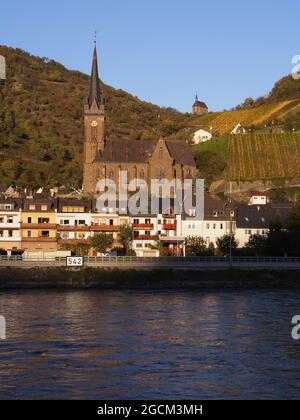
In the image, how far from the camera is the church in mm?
120500

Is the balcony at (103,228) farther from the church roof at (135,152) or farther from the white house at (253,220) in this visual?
the church roof at (135,152)

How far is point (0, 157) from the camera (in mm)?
156875

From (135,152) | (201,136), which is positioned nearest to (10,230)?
(135,152)

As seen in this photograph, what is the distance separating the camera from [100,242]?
8756 centimetres

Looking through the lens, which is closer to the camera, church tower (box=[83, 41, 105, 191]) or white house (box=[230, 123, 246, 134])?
church tower (box=[83, 41, 105, 191])

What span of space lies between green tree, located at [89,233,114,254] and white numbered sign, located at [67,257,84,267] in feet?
35.8

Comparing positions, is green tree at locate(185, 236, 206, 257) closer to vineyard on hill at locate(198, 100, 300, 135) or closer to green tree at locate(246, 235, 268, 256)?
green tree at locate(246, 235, 268, 256)

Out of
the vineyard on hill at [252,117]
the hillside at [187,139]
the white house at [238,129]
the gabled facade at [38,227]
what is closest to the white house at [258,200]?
the hillside at [187,139]

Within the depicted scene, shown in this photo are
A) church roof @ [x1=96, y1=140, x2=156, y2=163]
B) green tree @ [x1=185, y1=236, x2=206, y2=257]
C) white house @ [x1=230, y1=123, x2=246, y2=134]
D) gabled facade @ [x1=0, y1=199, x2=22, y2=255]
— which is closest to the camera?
green tree @ [x1=185, y1=236, x2=206, y2=257]

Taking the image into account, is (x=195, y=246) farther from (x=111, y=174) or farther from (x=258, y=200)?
(x=111, y=174)

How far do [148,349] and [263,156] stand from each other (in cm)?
9785

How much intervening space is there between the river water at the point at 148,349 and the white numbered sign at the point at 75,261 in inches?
574

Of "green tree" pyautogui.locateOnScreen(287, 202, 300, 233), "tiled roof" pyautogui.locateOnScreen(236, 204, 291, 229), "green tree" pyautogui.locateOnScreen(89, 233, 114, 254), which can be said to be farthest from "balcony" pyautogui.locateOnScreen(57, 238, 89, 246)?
"green tree" pyautogui.locateOnScreen(287, 202, 300, 233)

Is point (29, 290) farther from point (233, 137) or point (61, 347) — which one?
point (233, 137)
